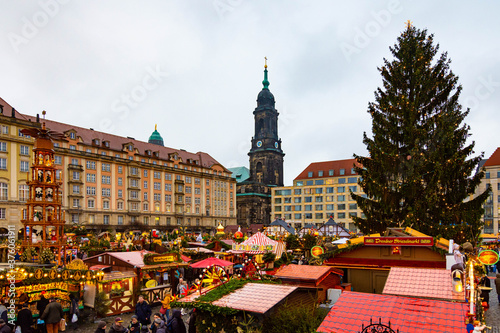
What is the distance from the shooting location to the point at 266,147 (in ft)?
354

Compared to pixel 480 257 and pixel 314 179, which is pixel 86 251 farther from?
pixel 314 179

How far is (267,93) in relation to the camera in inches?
4429

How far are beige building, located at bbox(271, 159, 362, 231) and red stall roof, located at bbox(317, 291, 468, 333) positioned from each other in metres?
78.0

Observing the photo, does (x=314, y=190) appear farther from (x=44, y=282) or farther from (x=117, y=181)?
(x=44, y=282)

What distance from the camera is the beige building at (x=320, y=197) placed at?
87000 millimetres

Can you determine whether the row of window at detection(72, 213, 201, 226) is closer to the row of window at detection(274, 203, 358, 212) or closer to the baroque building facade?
the row of window at detection(274, 203, 358, 212)

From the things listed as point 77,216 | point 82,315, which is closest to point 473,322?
point 82,315

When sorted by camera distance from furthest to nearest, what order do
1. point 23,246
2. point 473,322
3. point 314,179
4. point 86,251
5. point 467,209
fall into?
point 314,179, point 86,251, point 467,209, point 23,246, point 473,322

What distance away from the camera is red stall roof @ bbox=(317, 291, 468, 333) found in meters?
7.14

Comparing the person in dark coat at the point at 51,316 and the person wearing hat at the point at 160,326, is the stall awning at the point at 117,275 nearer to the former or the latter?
the person in dark coat at the point at 51,316

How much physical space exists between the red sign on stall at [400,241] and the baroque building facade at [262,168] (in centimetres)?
8930

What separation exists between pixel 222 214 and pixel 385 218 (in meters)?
67.0

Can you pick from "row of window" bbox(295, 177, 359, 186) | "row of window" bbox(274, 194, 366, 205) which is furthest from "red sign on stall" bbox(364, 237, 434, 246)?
"row of window" bbox(274, 194, 366, 205)

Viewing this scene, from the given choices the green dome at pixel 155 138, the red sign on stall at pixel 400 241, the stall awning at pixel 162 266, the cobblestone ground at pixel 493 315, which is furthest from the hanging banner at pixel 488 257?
the green dome at pixel 155 138
